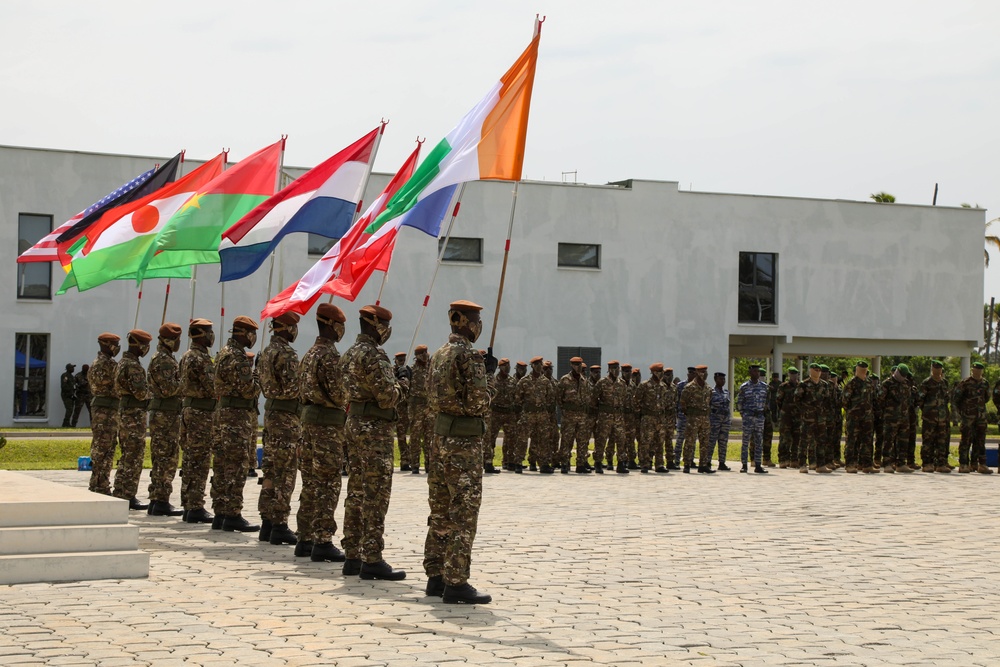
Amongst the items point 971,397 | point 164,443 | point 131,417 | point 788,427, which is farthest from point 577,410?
point 164,443

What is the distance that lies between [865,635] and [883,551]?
14.2 feet

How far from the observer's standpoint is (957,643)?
752 centimetres

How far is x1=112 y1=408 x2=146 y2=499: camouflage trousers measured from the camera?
1448cm

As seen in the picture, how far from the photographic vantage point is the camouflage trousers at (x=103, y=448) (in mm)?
14625

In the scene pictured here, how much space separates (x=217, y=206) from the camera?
15391mm

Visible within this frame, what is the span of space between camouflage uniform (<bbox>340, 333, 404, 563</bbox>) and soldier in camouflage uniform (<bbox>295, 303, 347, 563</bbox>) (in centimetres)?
77

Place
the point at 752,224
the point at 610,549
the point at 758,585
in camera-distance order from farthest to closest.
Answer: the point at 752,224
the point at 610,549
the point at 758,585

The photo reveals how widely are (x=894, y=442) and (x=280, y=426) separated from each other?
15111 millimetres

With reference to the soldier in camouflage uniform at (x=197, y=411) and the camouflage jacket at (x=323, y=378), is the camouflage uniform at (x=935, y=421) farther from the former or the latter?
the camouflage jacket at (x=323, y=378)

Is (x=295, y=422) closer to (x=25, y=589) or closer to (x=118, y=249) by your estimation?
(x=25, y=589)

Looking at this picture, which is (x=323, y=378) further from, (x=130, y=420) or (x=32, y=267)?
(x=32, y=267)

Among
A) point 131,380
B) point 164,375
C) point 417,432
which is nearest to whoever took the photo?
point 164,375

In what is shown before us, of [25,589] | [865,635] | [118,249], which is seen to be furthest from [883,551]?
[118,249]

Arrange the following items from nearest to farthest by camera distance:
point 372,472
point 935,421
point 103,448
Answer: point 372,472 < point 103,448 < point 935,421
